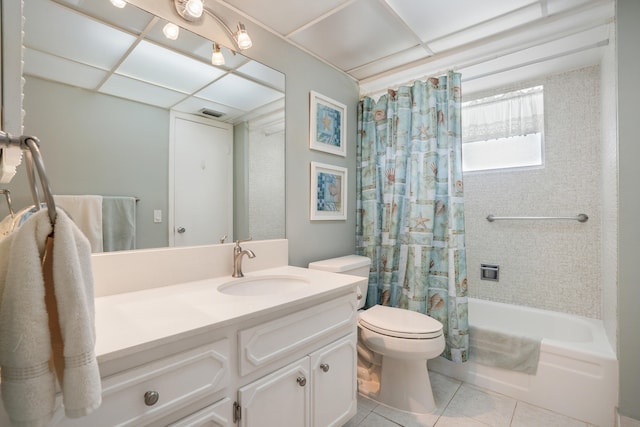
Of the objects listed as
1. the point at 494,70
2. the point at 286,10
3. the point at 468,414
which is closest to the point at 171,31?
the point at 286,10

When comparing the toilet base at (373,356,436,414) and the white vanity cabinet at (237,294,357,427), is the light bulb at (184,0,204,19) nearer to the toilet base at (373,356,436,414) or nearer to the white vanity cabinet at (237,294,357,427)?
the white vanity cabinet at (237,294,357,427)

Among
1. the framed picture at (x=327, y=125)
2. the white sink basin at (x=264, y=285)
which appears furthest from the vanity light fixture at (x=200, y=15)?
the white sink basin at (x=264, y=285)

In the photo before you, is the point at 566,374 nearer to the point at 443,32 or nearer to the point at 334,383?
the point at 334,383

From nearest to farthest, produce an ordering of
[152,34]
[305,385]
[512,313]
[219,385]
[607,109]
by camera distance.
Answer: [219,385]
[305,385]
[152,34]
[607,109]
[512,313]

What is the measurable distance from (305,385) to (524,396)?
1.49 m

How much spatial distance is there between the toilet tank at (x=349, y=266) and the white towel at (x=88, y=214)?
1146 mm

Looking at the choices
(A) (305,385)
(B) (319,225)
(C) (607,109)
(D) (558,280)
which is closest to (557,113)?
(C) (607,109)

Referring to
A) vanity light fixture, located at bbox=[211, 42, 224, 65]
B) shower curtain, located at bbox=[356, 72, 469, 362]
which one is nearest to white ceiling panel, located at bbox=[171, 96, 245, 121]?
vanity light fixture, located at bbox=[211, 42, 224, 65]

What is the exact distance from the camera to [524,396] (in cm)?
179

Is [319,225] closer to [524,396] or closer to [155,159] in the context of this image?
[155,159]

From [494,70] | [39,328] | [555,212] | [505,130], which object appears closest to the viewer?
[39,328]

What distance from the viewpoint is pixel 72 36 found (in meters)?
1.12

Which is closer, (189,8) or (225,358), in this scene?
(225,358)

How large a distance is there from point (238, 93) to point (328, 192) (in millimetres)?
893
